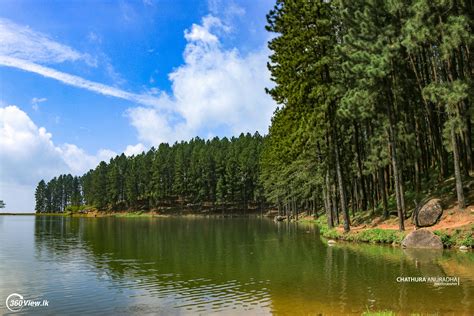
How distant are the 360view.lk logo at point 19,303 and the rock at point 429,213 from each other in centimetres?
2499

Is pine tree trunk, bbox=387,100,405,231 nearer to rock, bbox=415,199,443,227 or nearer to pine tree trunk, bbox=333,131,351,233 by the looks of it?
rock, bbox=415,199,443,227

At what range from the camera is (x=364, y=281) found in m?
17.1

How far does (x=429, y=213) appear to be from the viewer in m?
29.1

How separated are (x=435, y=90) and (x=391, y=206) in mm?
14186

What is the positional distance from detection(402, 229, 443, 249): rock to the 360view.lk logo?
73.2ft

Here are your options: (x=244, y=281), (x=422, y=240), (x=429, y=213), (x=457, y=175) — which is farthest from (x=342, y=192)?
(x=244, y=281)

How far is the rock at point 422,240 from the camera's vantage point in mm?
26250

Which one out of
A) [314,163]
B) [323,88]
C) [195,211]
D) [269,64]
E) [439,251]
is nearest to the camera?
[439,251]

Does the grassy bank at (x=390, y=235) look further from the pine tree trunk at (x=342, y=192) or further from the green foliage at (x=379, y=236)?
the pine tree trunk at (x=342, y=192)

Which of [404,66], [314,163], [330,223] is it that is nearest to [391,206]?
[330,223]

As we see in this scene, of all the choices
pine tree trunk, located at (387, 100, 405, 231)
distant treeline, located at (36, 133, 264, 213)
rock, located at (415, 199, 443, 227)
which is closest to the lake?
pine tree trunk, located at (387, 100, 405, 231)

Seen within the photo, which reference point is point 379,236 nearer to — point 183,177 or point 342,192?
point 342,192

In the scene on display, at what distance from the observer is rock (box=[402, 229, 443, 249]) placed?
26.2 meters

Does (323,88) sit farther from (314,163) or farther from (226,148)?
(226,148)
